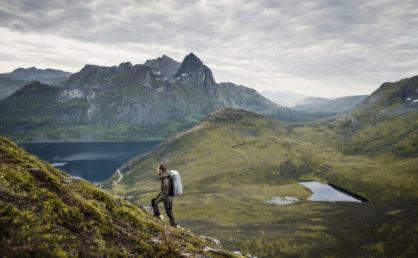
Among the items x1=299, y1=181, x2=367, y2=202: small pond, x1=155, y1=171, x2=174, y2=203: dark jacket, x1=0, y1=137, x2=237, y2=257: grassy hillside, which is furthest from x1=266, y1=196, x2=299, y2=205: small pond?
x1=0, y1=137, x2=237, y2=257: grassy hillside

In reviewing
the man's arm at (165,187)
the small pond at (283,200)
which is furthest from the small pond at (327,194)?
the man's arm at (165,187)

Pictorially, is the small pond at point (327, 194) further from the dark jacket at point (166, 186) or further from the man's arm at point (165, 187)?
the man's arm at point (165, 187)

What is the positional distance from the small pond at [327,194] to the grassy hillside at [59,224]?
555 feet

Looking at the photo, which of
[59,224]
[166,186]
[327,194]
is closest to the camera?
[59,224]

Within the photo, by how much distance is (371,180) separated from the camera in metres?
171

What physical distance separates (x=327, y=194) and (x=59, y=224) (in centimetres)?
19391

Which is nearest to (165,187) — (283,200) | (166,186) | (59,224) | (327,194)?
(166,186)

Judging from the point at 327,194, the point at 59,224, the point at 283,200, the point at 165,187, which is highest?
the point at 59,224

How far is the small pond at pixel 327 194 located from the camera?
158562 mm

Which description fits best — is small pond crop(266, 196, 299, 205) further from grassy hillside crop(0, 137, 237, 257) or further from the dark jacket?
grassy hillside crop(0, 137, 237, 257)

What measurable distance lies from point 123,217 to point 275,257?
2705 inches

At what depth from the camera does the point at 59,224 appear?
9.09m

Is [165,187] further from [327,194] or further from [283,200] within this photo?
[327,194]

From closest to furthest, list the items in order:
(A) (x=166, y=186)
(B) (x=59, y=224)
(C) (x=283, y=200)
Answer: (B) (x=59, y=224) → (A) (x=166, y=186) → (C) (x=283, y=200)
